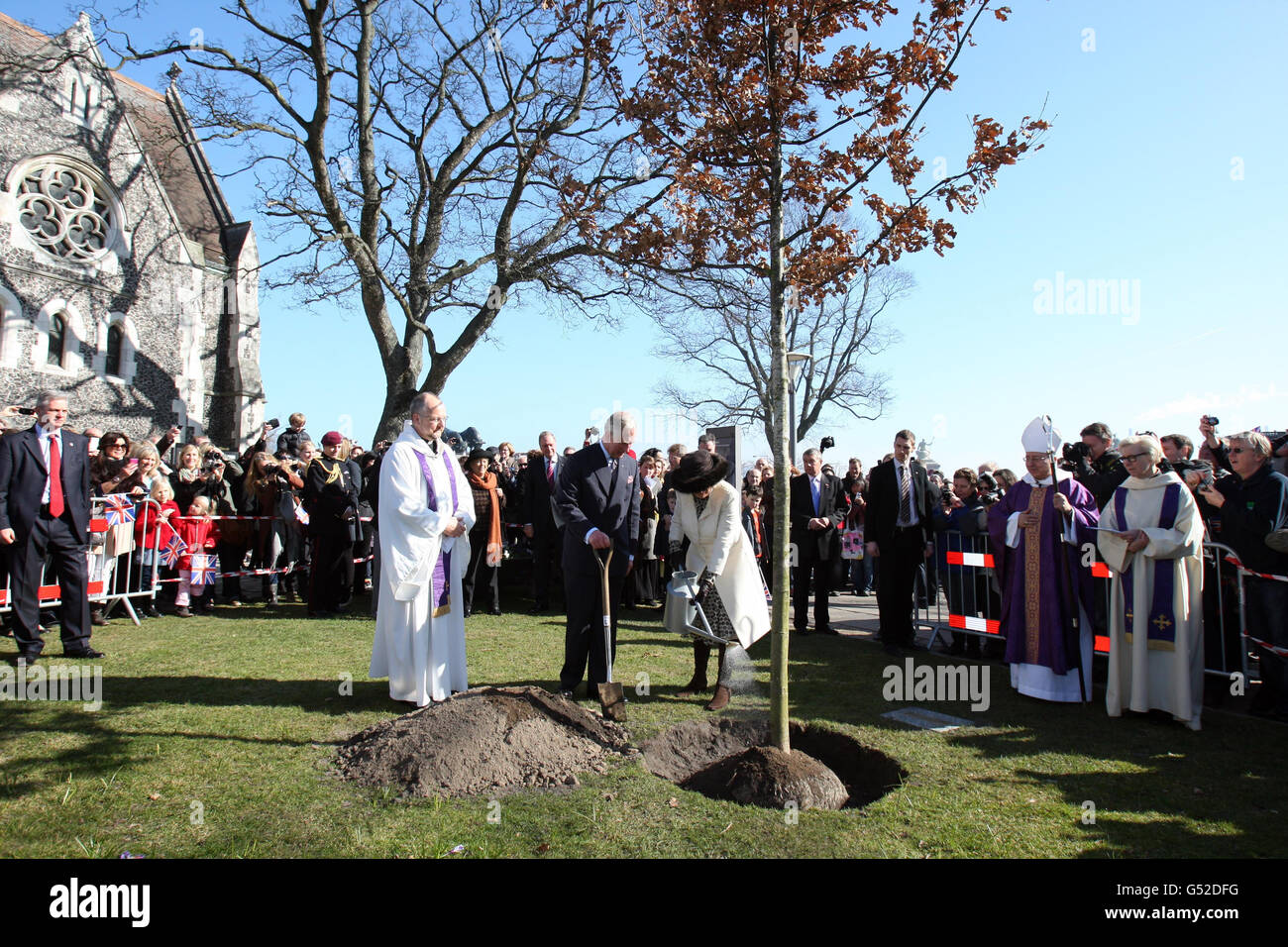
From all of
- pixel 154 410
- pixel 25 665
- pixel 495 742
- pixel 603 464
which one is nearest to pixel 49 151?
pixel 154 410

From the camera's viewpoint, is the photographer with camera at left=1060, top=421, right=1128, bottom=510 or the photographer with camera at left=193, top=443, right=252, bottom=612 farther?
the photographer with camera at left=193, top=443, right=252, bottom=612

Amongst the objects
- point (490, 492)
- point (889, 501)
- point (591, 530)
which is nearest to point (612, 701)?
point (591, 530)

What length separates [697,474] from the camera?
584cm

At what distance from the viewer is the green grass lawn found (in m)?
3.40

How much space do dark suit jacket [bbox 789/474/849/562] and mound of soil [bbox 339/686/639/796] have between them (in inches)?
194

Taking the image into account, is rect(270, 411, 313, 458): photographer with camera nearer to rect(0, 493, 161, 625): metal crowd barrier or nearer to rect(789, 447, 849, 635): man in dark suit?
rect(0, 493, 161, 625): metal crowd barrier

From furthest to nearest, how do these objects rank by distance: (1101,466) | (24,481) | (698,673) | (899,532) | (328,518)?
(328,518), (899,532), (1101,466), (24,481), (698,673)

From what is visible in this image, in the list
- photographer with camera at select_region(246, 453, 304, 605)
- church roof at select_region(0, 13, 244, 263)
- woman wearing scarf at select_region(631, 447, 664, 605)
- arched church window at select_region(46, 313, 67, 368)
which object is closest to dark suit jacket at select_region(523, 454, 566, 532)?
woman wearing scarf at select_region(631, 447, 664, 605)

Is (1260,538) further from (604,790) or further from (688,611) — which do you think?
(604,790)

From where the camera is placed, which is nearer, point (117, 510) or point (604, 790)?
point (604, 790)

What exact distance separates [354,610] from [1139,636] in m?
9.02

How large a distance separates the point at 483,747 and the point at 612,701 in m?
1.31

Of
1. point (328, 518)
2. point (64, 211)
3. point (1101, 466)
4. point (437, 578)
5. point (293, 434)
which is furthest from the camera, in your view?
point (64, 211)
